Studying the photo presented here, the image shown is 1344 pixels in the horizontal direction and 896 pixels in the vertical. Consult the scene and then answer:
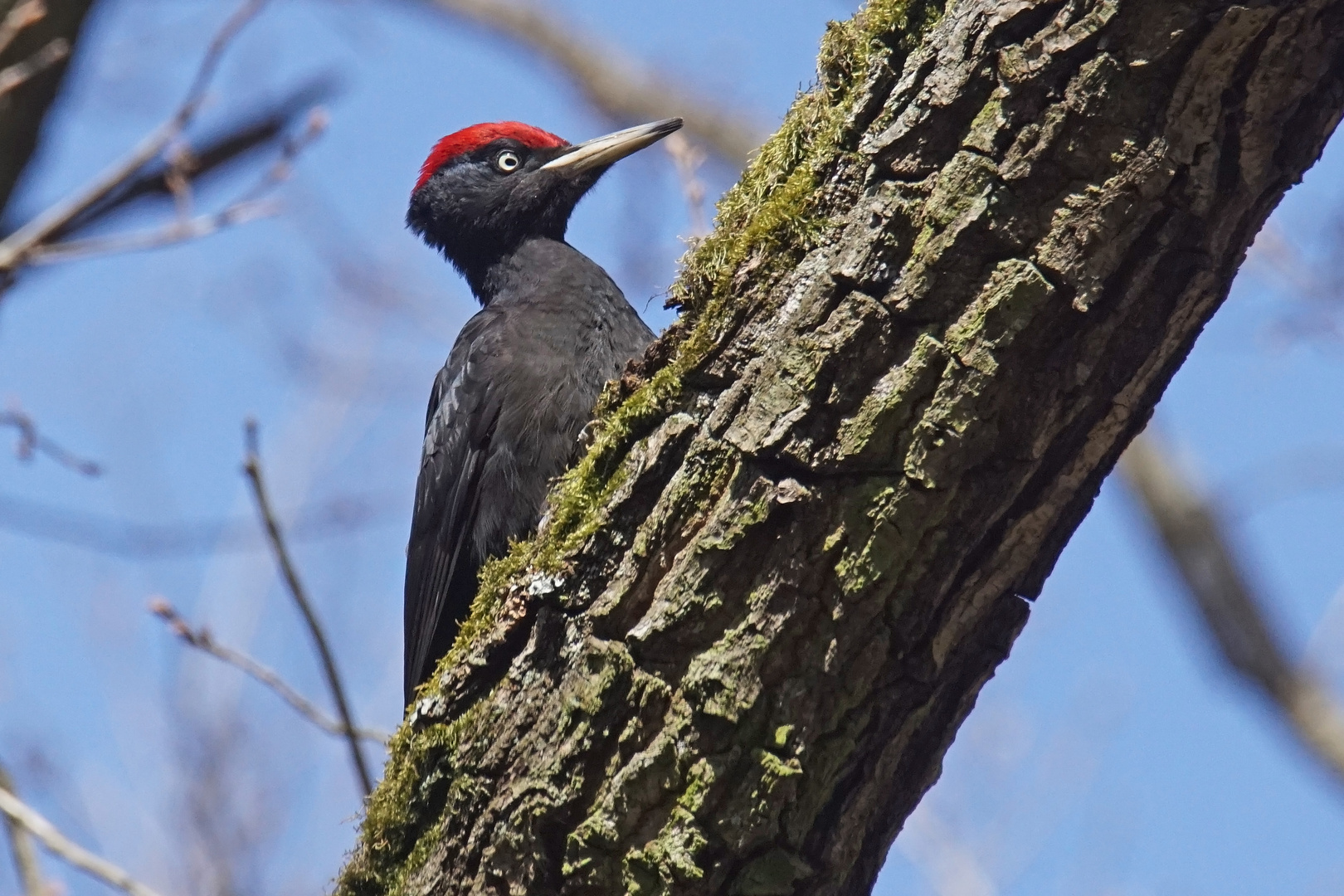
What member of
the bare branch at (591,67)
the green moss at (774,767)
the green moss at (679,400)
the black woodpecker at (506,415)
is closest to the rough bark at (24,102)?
the black woodpecker at (506,415)

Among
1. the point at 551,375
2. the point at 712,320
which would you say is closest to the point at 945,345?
the point at 712,320

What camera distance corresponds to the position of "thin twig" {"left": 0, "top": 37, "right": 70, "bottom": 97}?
411 centimetres

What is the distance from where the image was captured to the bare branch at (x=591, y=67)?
37.2ft

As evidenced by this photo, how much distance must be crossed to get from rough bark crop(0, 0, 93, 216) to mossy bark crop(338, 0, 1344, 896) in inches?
117

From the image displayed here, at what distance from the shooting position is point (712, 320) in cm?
237

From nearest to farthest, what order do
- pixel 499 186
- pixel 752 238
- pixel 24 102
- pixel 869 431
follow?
1. pixel 869 431
2. pixel 752 238
3. pixel 24 102
4. pixel 499 186

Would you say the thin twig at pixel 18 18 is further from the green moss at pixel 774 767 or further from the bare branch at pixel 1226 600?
the bare branch at pixel 1226 600

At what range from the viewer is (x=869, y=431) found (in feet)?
7.03

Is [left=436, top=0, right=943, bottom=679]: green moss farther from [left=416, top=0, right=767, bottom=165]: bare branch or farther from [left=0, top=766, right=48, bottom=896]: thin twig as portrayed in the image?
[left=416, top=0, right=767, bottom=165]: bare branch

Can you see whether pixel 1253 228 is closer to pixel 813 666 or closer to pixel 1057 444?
pixel 1057 444

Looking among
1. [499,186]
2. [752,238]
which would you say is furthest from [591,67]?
[752,238]

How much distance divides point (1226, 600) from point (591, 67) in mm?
6753

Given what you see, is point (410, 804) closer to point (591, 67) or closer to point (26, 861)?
point (26, 861)

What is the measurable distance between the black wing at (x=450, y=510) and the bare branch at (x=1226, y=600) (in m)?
6.34
